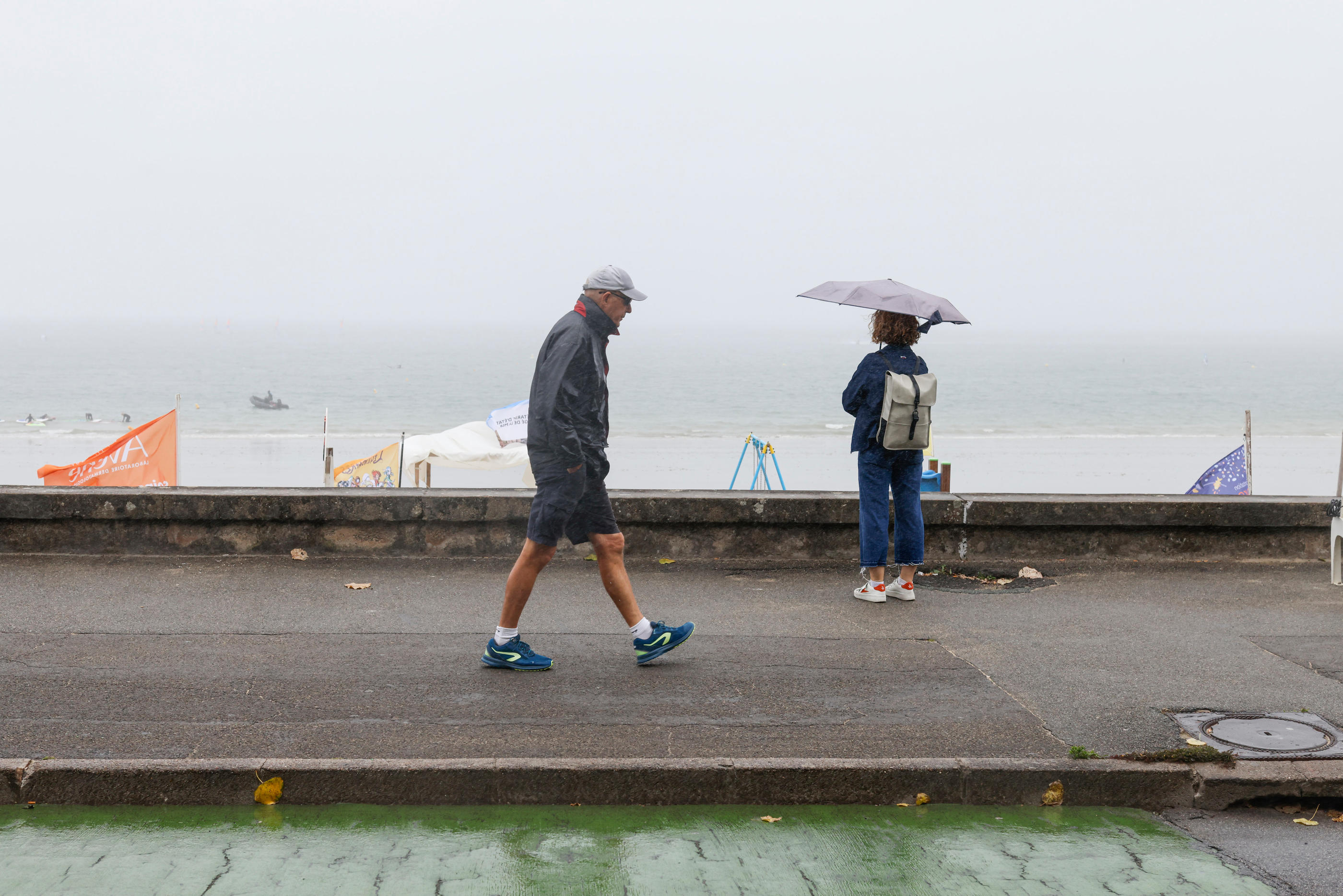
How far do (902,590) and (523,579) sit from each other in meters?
2.55

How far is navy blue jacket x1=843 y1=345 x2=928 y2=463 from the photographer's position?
6.93m

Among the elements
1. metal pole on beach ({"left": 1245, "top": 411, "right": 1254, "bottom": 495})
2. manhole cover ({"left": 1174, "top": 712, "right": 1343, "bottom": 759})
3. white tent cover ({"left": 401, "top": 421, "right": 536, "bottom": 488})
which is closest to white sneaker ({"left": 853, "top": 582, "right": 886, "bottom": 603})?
manhole cover ({"left": 1174, "top": 712, "right": 1343, "bottom": 759})

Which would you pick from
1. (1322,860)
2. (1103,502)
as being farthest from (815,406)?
(1322,860)

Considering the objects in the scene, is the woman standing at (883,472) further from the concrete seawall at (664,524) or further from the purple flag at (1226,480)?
the purple flag at (1226,480)

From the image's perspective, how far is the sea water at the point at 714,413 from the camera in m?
34.6

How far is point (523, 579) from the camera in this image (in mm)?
5418

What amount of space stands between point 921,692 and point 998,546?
10.4 ft

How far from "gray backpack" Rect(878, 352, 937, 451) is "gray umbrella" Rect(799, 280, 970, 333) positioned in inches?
13.7

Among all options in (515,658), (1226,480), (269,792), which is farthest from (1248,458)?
(269,792)

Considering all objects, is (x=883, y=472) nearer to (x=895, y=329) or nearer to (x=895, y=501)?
(x=895, y=501)

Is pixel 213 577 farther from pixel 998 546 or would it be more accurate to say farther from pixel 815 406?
pixel 815 406

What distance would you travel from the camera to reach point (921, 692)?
513cm

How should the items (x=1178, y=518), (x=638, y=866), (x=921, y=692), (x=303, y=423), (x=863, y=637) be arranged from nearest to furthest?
(x=638, y=866) → (x=921, y=692) → (x=863, y=637) → (x=1178, y=518) → (x=303, y=423)

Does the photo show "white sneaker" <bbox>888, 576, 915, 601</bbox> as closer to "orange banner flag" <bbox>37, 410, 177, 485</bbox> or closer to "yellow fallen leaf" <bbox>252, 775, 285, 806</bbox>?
"yellow fallen leaf" <bbox>252, 775, 285, 806</bbox>
